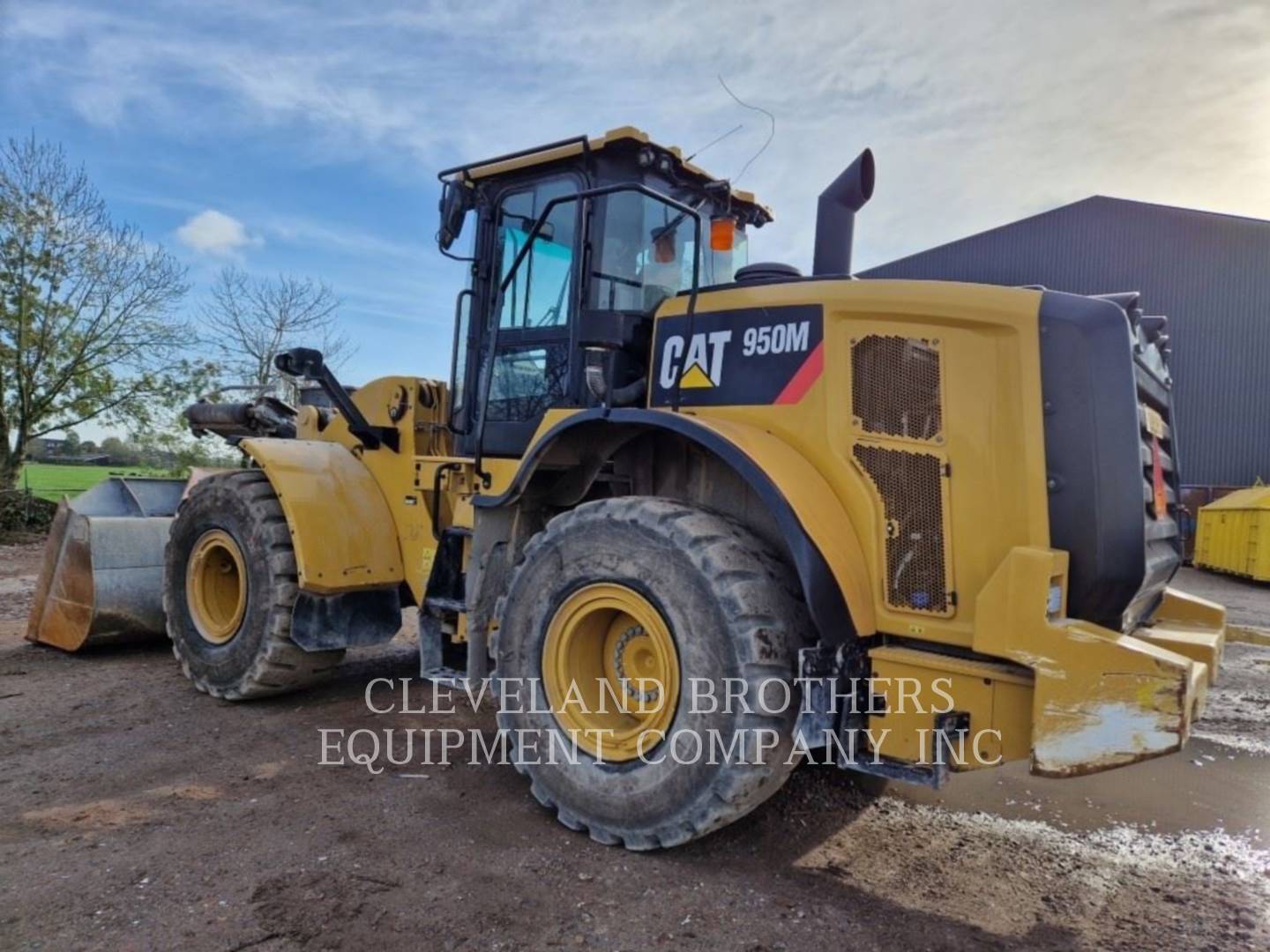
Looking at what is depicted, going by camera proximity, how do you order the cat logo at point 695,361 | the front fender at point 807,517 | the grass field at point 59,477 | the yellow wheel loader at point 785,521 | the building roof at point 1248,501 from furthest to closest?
the grass field at point 59,477 → the building roof at point 1248,501 → the cat logo at point 695,361 → the front fender at point 807,517 → the yellow wheel loader at point 785,521

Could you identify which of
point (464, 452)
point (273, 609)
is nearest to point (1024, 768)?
point (464, 452)

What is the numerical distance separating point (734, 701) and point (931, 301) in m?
1.59

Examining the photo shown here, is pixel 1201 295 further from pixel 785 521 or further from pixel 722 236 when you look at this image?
pixel 785 521

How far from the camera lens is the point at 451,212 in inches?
188

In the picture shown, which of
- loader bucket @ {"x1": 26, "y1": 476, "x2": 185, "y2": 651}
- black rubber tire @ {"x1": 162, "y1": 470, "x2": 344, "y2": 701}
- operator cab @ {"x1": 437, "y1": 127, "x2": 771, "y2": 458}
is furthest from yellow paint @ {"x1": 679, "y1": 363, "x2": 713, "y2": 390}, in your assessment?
loader bucket @ {"x1": 26, "y1": 476, "x2": 185, "y2": 651}

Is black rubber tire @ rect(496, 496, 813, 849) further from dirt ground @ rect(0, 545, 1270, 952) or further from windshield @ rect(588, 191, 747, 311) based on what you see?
windshield @ rect(588, 191, 747, 311)

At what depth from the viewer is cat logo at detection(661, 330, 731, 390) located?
3.68 meters

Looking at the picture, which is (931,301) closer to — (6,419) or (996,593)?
(996,593)

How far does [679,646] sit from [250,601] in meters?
A: 3.05

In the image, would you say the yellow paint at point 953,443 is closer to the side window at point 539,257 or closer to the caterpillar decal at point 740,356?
the caterpillar decal at point 740,356

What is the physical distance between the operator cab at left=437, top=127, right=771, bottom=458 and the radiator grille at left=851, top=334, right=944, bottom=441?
101cm

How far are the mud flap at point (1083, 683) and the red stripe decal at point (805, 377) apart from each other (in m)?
0.99

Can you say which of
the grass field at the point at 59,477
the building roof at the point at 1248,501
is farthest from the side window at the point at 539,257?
the building roof at the point at 1248,501

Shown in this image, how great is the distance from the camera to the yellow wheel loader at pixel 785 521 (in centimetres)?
289
